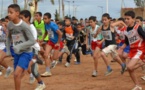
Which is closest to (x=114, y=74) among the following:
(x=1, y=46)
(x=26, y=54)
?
(x=1, y=46)

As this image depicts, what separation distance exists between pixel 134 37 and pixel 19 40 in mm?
2787

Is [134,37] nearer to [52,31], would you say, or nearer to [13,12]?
[13,12]

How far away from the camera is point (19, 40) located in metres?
8.10

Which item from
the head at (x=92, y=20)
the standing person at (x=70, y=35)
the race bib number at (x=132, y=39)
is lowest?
the standing person at (x=70, y=35)

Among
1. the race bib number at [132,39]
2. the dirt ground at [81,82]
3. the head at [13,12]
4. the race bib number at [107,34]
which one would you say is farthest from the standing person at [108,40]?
the head at [13,12]

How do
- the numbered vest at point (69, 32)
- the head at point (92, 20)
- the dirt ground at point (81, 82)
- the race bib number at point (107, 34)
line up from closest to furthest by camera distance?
the dirt ground at point (81, 82)
the race bib number at point (107, 34)
the head at point (92, 20)
the numbered vest at point (69, 32)

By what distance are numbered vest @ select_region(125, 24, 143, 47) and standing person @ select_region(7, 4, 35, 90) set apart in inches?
97.8

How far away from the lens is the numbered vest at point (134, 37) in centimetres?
895

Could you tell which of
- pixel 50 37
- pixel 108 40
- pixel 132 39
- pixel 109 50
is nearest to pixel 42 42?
pixel 50 37

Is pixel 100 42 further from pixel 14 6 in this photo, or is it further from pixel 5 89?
pixel 14 6

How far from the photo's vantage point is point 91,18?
12398 millimetres

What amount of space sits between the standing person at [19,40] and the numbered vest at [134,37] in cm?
249

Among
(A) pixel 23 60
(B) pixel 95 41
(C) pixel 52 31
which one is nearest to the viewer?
(A) pixel 23 60

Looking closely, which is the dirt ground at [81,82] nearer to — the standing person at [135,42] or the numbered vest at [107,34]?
the standing person at [135,42]
